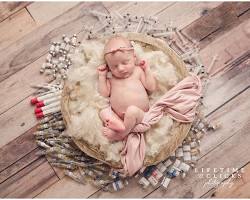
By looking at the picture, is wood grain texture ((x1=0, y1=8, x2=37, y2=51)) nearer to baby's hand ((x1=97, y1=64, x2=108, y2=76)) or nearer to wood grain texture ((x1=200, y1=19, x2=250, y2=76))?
baby's hand ((x1=97, y1=64, x2=108, y2=76))

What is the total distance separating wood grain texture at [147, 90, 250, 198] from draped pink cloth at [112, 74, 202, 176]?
0.15 metres

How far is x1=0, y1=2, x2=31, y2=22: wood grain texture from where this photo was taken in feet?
5.87

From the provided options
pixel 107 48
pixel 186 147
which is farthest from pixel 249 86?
pixel 107 48

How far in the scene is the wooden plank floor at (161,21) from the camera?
1636 millimetres

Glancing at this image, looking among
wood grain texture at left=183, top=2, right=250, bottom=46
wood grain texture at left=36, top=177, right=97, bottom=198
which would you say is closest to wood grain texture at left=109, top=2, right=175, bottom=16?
wood grain texture at left=183, top=2, right=250, bottom=46

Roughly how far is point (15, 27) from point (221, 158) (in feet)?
3.06

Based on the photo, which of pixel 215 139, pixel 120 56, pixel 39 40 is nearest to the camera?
pixel 120 56

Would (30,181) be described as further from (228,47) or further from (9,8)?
(228,47)

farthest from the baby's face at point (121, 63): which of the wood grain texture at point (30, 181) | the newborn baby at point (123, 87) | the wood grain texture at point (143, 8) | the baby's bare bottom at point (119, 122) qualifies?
the wood grain texture at point (30, 181)

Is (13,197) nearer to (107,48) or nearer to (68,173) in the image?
(68,173)

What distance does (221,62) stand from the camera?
5.64ft

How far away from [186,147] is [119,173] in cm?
26

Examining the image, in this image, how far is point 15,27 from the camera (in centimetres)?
178

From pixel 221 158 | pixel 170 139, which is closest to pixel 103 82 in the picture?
pixel 170 139
